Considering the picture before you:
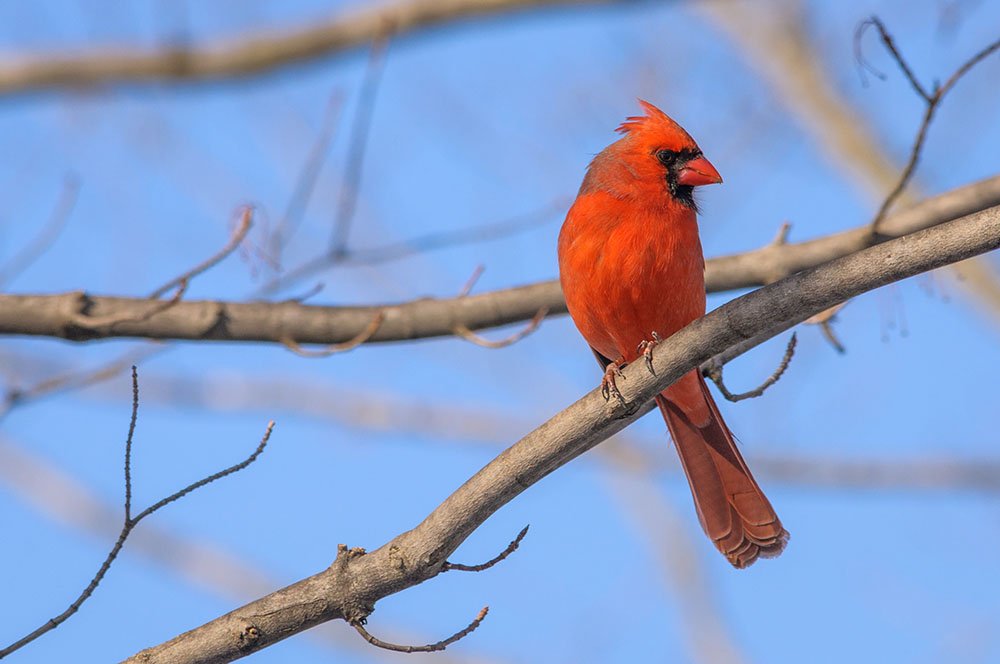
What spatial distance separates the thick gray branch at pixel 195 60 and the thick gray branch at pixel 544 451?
3534 millimetres

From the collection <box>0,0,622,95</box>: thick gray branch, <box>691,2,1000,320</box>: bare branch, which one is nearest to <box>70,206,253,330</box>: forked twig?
<box>0,0,622,95</box>: thick gray branch

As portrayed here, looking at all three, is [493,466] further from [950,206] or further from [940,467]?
[940,467]

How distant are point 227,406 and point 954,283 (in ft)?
16.3

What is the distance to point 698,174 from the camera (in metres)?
3.31

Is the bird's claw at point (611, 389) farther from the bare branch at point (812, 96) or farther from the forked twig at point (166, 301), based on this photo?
the bare branch at point (812, 96)

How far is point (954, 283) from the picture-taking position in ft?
24.2

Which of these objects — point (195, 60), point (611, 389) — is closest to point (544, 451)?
point (611, 389)

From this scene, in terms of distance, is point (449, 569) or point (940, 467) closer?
point (449, 569)

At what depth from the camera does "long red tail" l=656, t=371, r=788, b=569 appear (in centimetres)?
323

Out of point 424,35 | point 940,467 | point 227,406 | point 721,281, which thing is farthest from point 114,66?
point 940,467

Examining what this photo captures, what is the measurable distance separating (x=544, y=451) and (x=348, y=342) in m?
1.19

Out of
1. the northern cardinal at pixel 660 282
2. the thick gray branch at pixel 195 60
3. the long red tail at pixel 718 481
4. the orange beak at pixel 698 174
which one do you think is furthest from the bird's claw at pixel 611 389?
the thick gray branch at pixel 195 60

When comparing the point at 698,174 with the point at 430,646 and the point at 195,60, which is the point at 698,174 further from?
the point at 195,60

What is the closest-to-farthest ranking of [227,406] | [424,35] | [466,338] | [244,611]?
[244,611], [466,338], [424,35], [227,406]
